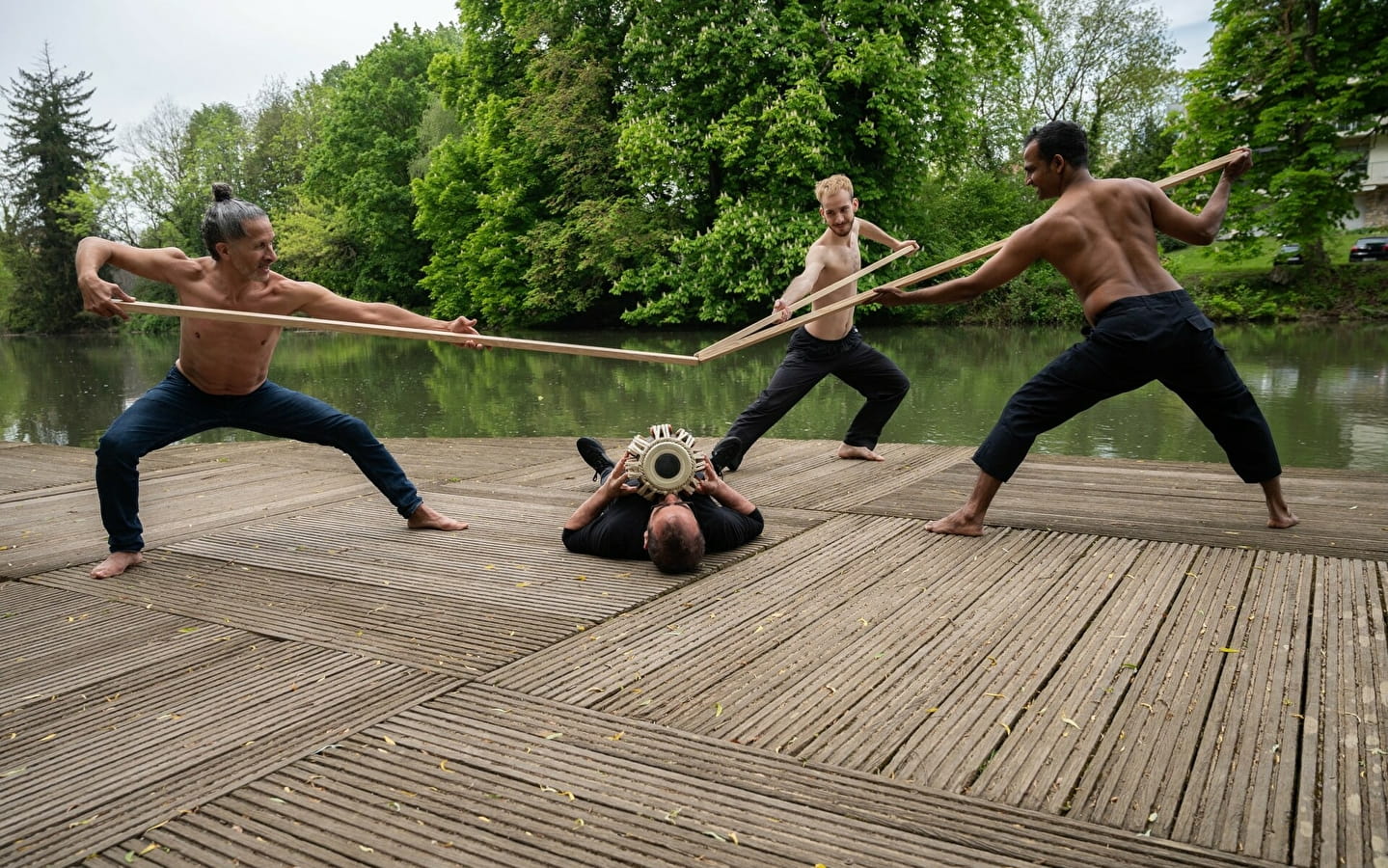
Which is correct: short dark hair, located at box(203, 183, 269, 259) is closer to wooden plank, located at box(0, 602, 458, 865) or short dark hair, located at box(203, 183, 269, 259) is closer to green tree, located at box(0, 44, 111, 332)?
wooden plank, located at box(0, 602, 458, 865)

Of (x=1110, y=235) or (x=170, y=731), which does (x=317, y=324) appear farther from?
(x=1110, y=235)

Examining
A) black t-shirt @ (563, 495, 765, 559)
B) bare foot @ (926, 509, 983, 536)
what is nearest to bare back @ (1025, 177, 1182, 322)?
bare foot @ (926, 509, 983, 536)

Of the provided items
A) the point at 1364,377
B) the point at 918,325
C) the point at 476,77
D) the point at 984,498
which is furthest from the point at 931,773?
the point at 476,77

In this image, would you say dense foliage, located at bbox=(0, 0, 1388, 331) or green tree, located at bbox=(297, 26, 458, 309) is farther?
green tree, located at bbox=(297, 26, 458, 309)

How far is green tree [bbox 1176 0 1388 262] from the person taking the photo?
2241cm

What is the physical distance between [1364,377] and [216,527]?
13245 mm

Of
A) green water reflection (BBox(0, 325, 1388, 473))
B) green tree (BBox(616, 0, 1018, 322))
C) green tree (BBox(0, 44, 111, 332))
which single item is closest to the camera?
green water reflection (BBox(0, 325, 1388, 473))

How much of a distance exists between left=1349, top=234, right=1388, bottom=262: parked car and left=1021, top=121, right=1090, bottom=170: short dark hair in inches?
1056

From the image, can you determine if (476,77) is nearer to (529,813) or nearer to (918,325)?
(918,325)

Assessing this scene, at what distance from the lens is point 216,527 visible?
533 centimetres

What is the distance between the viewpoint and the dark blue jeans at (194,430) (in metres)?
4.35

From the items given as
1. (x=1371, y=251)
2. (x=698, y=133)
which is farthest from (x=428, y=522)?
(x=1371, y=251)

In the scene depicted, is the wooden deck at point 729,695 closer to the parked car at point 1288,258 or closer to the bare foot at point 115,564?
the bare foot at point 115,564

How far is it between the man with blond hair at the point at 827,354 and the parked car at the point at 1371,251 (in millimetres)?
25437
